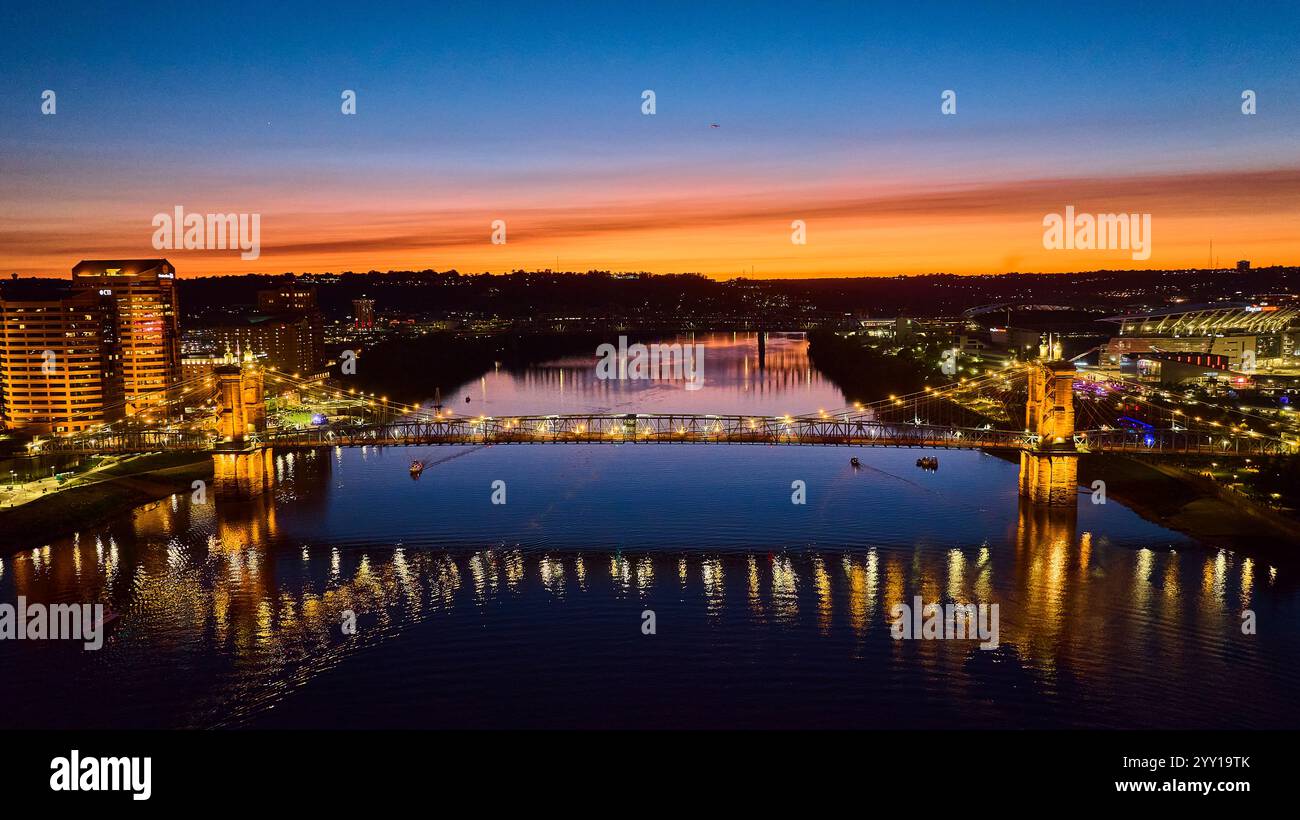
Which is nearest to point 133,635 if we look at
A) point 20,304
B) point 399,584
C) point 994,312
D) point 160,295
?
point 399,584

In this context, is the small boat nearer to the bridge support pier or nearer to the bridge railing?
the bridge railing

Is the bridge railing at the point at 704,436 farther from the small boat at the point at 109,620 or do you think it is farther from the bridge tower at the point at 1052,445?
the small boat at the point at 109,620

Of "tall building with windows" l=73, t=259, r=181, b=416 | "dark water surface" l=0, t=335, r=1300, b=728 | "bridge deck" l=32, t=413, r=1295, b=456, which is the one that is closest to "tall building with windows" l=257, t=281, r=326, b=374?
"tall building with windows" l=73, t=259, r=181, b=416

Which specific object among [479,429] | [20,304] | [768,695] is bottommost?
[768,695]

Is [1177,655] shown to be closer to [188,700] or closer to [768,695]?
[768,695]

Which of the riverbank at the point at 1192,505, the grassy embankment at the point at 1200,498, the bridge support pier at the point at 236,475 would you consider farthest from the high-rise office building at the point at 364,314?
the riverbank at the point at 1192,505

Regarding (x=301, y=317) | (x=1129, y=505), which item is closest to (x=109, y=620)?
(x=1129, y=505)

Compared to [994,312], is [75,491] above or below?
below
